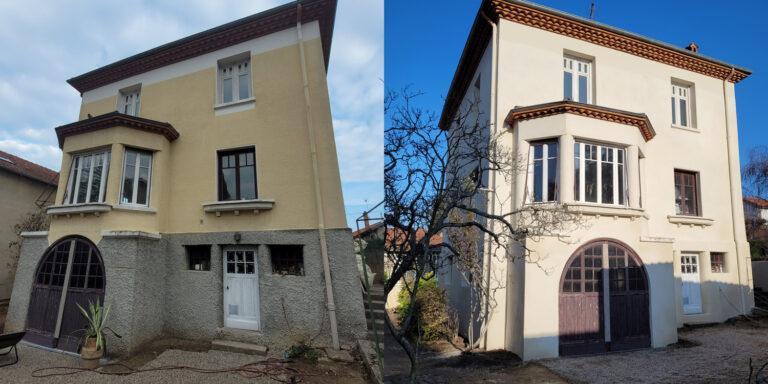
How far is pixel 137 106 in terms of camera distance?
3.17 meters

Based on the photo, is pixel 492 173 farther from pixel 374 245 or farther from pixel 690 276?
pixel 690 276

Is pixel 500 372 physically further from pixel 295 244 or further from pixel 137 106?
pixel 137 106

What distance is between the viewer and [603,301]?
3.95 metres

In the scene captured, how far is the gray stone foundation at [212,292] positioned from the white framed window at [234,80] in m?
0.98

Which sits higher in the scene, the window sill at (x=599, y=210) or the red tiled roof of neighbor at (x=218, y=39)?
the red tiled roof of neighbor at (x=218, y=39)

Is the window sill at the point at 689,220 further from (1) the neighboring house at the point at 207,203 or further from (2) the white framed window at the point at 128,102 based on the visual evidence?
(2) the white framed window at the point at 128,102

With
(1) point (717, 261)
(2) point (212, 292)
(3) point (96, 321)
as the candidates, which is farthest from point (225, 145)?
(1) point (717, 261)

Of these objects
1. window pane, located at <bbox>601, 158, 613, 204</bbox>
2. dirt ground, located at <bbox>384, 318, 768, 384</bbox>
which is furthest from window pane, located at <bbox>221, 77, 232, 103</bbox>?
window pane, located at <bbox>601, 158, 613, 204</bbox>

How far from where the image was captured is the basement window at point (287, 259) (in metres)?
2.50

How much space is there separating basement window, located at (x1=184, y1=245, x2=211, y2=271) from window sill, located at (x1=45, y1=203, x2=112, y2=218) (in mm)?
834

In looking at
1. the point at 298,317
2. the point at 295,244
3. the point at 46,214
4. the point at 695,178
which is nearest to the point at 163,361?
the point at 298,317

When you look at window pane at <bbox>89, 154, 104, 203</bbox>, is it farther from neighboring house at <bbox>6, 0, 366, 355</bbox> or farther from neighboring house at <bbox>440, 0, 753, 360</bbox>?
neighboring house at <bbox>440, 0, 753, 360</bbox>

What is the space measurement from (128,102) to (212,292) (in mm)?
1741

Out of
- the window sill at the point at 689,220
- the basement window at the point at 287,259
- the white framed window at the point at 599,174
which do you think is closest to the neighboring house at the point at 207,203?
the basement window at the point at 287,259
